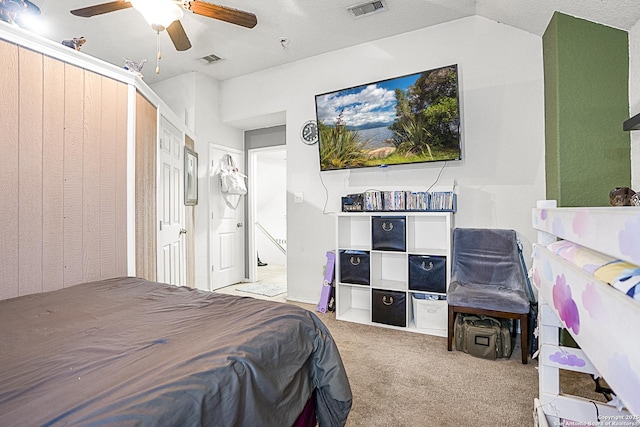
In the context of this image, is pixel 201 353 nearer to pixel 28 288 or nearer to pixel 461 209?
pixel 28 288

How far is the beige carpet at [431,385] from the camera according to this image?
1.65 metres

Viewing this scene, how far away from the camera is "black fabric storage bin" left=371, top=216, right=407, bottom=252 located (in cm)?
Answer: 288

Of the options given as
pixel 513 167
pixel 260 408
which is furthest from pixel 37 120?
pixel 513 167

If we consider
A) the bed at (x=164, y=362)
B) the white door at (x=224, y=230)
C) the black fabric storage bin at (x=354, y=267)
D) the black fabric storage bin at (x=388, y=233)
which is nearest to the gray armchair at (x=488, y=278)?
the black fabric storage bin at (x=388, y=233)

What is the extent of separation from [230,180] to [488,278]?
3.29m

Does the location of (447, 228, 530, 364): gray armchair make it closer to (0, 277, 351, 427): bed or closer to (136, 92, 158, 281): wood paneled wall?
(0, 277, 351, 427): bed

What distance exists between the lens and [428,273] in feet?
9.05

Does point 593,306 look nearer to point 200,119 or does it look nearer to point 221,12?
point 221,12

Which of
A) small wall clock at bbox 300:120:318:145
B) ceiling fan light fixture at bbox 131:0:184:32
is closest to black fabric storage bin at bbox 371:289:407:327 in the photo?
small wall clock at bbox 300:120:318:145

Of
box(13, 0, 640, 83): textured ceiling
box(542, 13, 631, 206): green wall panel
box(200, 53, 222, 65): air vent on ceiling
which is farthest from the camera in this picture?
box(200, 53, 222, 65): air vent on ceiling

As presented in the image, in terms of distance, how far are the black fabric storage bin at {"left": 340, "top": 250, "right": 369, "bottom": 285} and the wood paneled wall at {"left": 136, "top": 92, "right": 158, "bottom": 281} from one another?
1.67 metres

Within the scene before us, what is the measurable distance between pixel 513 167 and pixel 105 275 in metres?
3.25

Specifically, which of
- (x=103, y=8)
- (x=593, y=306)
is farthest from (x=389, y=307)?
(x=103, y=8)

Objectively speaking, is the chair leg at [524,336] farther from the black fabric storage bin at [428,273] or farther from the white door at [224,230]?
the white door at [224,230]
